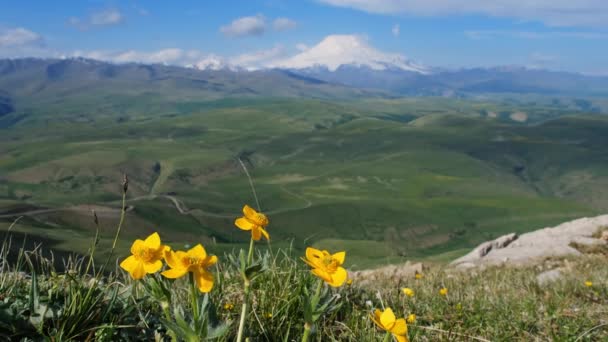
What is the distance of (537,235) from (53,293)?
21049 millimetres

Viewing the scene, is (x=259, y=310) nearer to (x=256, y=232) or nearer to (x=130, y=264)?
(x=256, y=232)

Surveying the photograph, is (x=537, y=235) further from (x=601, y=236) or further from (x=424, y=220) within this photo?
(x=424, y=220)

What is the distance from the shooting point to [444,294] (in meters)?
6.12

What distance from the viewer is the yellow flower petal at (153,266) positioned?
2478 mm

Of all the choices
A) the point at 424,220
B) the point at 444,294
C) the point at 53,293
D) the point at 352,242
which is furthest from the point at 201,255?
the point at 424,220

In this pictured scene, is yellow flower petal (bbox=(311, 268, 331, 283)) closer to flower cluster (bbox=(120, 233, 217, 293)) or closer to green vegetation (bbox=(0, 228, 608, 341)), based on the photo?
green vegetation (bbox=(0, 228, 608, 341))

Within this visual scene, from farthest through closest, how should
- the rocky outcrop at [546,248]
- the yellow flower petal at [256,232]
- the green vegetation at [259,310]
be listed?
the rocky outcrop at [546,248], the green vegetation at [259,310], the yellow flower petal at [256,232]

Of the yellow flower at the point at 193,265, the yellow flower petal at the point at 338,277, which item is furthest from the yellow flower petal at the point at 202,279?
the yellow flower petal at the point at 338,277

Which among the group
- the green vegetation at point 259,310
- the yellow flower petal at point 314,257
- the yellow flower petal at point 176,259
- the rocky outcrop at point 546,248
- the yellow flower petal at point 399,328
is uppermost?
the yellow flower petal at point 176,259

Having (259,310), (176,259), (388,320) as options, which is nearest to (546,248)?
(259,310)

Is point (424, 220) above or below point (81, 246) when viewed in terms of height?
below

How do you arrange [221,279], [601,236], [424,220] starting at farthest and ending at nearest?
[424,220] < [601,236] < [221,279]

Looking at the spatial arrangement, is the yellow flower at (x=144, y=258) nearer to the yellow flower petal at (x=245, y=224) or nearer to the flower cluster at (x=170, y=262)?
the flower cluster at (x=170, y=262)

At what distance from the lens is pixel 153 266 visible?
8.29 ft
